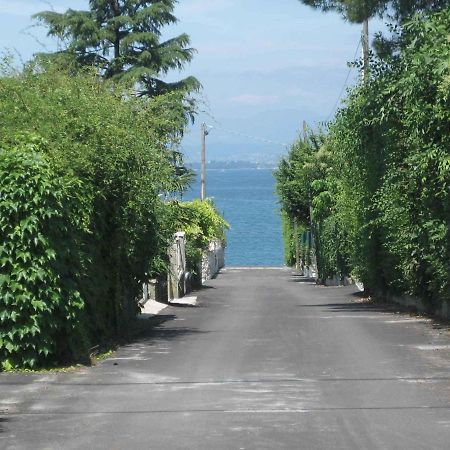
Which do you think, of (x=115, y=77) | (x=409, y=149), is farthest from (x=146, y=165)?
(x=115, y=77)

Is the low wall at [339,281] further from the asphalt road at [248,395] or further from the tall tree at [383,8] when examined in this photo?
the asphalt road at [248,395]

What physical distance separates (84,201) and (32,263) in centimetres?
270

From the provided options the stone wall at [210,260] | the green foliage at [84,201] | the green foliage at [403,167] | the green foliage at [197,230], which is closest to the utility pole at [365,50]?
the green foliage at [403,167]

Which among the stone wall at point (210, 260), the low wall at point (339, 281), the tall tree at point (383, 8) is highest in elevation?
the tall tree at point (383, 8)

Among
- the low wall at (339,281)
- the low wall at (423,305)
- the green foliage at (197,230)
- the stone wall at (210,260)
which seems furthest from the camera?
the stone wall at (210,260)

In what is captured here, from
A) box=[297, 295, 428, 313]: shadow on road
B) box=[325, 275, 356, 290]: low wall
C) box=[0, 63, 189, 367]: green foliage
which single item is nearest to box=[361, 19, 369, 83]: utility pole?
box=[297, 295, 428, 313]: shadow on road

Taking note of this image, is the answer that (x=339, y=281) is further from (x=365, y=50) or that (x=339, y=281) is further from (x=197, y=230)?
(x=365, y=50)

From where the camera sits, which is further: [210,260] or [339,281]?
[210,260]

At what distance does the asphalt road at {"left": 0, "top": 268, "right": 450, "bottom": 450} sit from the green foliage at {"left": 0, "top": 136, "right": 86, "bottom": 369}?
0.56 metres

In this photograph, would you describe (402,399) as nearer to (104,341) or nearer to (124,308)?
(104,341)

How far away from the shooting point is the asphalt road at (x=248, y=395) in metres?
9.38

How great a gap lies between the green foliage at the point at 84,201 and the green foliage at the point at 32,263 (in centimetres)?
2

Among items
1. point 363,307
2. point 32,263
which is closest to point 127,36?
point 363,307

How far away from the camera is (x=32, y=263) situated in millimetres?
13664
